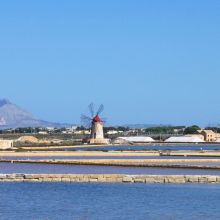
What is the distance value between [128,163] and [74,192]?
1693 centimetres

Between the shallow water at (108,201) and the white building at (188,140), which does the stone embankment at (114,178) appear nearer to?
the shallow water at (108,201)

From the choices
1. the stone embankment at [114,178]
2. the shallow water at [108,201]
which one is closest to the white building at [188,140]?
the stone embankment at [114,178]

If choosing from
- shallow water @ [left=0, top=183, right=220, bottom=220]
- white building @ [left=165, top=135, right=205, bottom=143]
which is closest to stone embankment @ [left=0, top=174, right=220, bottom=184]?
shallow water @ [left=0, top=183, right=220, bottom=220]

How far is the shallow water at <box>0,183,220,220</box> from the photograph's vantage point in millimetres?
21141

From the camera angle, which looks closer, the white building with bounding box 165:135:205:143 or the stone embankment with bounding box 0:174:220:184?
the stone embankment with bounding box 0:174:220:184

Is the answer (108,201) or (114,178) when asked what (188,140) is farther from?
(108,201)

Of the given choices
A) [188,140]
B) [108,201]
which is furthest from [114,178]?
[188,140]

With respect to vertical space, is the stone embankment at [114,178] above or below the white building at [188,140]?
below

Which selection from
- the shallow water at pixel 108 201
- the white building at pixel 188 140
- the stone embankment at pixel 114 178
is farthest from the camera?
the white building at pixel 188 140

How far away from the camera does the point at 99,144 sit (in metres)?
99.3

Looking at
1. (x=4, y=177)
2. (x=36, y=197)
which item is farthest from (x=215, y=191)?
(x=4, y=177)

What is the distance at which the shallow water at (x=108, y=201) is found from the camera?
21141 millimetres

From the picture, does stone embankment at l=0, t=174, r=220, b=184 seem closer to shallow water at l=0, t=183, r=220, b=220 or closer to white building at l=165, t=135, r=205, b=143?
shallow water at l=0, t=183, r=220, b=220

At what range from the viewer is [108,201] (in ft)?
80.4
